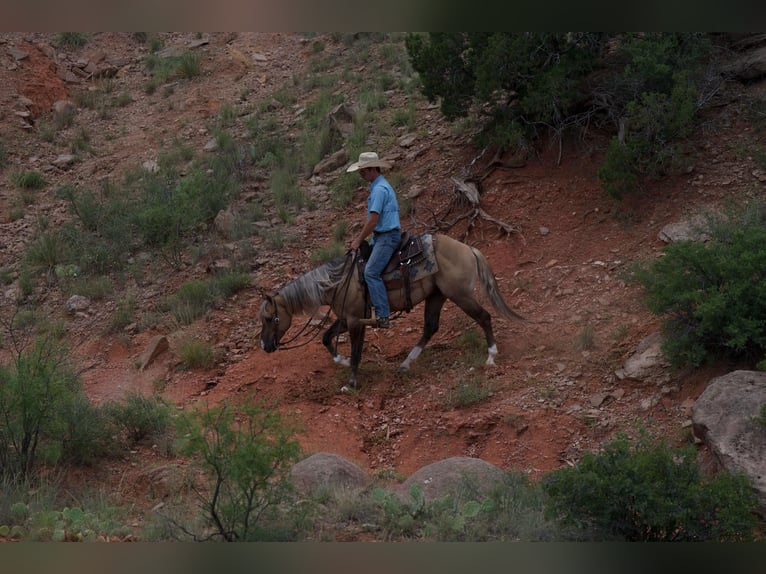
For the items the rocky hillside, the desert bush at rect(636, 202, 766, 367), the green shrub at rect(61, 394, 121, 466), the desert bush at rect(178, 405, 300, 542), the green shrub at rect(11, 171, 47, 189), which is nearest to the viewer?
the desert bush at rect(178, 405, 300, 542)

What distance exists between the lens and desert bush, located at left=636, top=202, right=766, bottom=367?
836cm

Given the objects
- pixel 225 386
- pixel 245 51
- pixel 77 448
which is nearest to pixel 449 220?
pixel 225 386

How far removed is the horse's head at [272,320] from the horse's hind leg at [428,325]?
5.32 ft

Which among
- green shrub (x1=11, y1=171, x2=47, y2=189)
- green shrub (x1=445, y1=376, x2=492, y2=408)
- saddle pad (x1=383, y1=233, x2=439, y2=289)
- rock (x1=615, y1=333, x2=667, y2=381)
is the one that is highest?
green shrub (x1=11, y1=171, x2=47, y2=189)

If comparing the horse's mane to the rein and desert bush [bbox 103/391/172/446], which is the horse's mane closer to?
the rein

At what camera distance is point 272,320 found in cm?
1062

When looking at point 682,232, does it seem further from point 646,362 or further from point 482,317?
point 482,317

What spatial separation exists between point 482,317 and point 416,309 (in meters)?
1.96

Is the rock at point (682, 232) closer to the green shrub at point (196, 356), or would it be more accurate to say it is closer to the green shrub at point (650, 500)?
the green shrub at point (650, 500)

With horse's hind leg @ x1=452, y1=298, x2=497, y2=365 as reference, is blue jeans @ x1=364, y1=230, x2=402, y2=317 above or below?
above

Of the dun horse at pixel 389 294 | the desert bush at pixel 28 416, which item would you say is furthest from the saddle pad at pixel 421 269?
the desert bush at pixel 28 416

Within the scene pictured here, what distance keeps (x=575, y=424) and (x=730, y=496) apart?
3273mm

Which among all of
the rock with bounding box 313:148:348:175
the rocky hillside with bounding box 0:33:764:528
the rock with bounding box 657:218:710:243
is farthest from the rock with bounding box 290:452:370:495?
the rock with bounding box 313:148:348:175

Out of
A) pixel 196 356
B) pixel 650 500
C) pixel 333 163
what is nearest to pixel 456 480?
pixel 650 500
